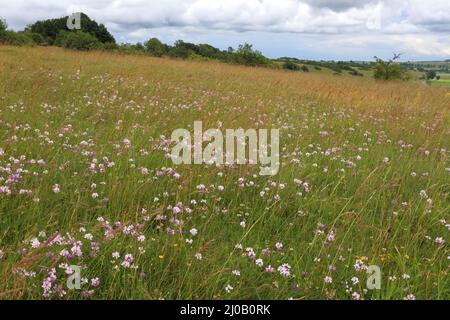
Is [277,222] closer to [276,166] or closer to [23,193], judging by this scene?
[276,166]

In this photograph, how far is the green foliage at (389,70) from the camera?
83.5 ft

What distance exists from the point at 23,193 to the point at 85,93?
5.83 m

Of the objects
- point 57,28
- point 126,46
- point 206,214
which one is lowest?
point 206,214

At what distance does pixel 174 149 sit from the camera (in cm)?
508

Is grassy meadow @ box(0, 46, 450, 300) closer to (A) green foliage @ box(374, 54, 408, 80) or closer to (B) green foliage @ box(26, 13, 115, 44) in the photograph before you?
(A) green foliage @ box(374, 54, 408, 80)

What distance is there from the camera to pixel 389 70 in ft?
84.4

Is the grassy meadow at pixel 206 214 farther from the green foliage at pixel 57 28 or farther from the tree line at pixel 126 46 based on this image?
the green foliage at pixel 57 28

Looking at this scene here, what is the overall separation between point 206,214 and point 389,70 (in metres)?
25.8

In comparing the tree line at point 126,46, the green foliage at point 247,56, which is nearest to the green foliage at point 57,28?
the tree line at point 126,46

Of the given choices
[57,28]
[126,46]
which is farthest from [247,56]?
[57,28]

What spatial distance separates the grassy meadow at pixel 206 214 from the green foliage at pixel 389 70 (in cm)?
2020

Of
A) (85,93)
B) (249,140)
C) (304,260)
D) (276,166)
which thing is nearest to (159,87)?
(85,93)

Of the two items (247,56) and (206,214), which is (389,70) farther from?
(206,214)
